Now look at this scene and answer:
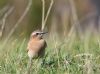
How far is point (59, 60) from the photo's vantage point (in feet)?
30.9

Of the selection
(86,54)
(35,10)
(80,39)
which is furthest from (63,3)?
(86,54)

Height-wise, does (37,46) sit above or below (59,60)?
above

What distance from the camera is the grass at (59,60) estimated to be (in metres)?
8.91

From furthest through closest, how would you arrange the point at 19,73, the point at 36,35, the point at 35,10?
the point at 35,10 < the point at 36,35 < the point at 19,73

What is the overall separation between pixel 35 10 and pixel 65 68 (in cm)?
1917

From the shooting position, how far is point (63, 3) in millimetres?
24312

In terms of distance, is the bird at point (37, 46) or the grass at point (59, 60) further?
the bird at point (37, 46)

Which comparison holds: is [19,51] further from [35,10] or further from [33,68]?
[35,10]

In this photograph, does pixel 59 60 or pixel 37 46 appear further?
pixel 37 46

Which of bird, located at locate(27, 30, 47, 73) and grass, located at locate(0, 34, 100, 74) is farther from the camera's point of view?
bird, located at locate(27, 30, 47, 73)

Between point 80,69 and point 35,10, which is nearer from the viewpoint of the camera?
point 80,69

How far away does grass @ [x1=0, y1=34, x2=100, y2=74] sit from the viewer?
29.2ft

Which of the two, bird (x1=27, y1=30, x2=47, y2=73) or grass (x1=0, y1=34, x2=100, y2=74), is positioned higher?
bird (x1=27, y1=30, x2=47, y2=73)

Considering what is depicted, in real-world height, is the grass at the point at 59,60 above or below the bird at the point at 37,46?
below
